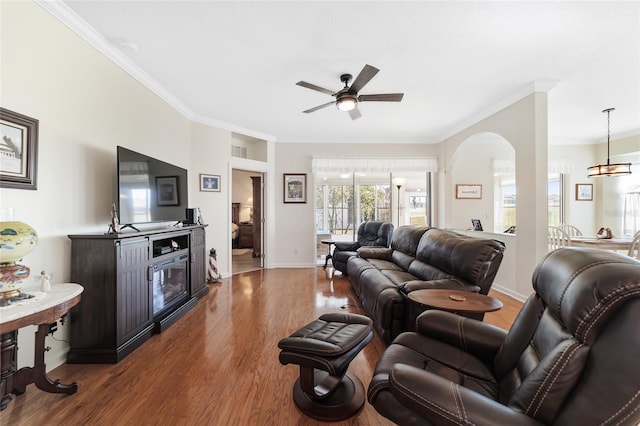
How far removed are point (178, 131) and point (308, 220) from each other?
2921 mm

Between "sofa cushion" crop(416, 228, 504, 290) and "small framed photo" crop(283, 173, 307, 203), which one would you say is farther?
"small framed photo" crop(283, 173, 307, 203)

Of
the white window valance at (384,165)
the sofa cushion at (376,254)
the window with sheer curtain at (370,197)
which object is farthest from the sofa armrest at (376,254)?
the white window valance at (384,165)

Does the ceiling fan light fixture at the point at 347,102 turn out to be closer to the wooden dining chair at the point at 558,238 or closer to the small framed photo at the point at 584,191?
the wooden dining chair at the point at 558,238

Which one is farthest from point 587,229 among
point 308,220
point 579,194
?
point 308,220

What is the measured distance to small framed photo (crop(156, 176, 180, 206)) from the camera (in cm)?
302

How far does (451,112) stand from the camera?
4250 mm

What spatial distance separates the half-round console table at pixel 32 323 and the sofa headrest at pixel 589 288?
8.07 ft

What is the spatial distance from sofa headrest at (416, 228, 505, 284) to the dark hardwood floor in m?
1.00

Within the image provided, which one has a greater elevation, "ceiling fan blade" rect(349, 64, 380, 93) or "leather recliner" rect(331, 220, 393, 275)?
"ceiling fan blade" rect(349, 64, 380, 93)

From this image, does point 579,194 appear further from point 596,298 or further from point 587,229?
point 596,298

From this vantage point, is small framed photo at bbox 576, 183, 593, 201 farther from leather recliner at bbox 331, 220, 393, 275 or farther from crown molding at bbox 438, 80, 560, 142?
leather recliner at bbox 331, 220, 393, 275

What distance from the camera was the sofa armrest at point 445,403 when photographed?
83 cm

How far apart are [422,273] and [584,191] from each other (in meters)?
5.83

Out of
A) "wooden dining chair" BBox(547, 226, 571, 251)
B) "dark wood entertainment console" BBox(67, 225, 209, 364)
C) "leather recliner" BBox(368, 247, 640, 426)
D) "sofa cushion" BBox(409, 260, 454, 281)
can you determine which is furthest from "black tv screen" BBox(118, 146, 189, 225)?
"wooden dining chair" BBox(547, 226, 571, 251)
